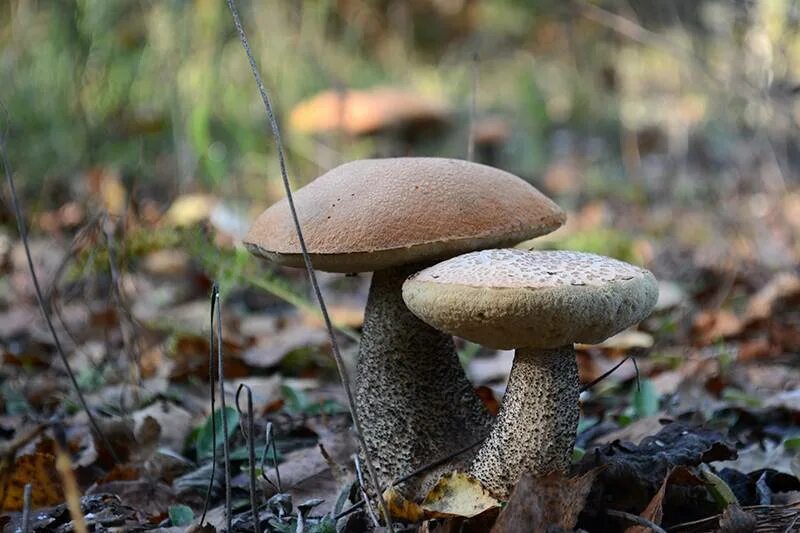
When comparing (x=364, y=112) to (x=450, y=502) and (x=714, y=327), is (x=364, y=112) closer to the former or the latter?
(x=714, y=327)

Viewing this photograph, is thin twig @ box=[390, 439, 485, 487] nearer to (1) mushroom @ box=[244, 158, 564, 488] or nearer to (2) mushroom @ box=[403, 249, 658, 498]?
(1) mushroom @ box=[244, 158, 564, 488]

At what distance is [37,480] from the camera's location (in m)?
1.77

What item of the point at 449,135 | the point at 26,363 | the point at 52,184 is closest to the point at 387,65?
the point at 449,135

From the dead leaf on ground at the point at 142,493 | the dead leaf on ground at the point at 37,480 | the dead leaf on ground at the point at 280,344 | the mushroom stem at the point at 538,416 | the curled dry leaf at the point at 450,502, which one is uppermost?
the mushroom stem at the point at 538,416

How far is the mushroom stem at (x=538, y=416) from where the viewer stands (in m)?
1.47

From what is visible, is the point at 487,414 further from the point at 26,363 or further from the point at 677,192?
the point at 677,192

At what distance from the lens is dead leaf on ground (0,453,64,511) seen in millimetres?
1757

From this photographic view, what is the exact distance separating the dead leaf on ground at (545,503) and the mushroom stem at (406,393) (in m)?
0.41

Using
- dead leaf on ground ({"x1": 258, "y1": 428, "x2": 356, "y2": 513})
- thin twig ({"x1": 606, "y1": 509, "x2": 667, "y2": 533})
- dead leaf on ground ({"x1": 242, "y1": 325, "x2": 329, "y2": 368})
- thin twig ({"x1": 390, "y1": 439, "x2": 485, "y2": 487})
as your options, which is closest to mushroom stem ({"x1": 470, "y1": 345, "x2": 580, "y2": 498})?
thin twig ({"x1": 606, "y1": 509, "x2": 667, "y2": 533})

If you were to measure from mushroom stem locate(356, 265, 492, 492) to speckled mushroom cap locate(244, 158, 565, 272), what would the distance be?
0.20 m

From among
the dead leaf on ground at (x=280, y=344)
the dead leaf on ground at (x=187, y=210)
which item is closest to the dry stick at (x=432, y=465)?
the dead leaf on ground at (x=280, y=344)

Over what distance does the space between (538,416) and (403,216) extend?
0.47 m

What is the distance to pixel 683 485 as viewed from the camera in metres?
1.52

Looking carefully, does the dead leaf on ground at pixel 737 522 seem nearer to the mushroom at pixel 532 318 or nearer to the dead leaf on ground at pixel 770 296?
the mushroom at pixel 532 318
